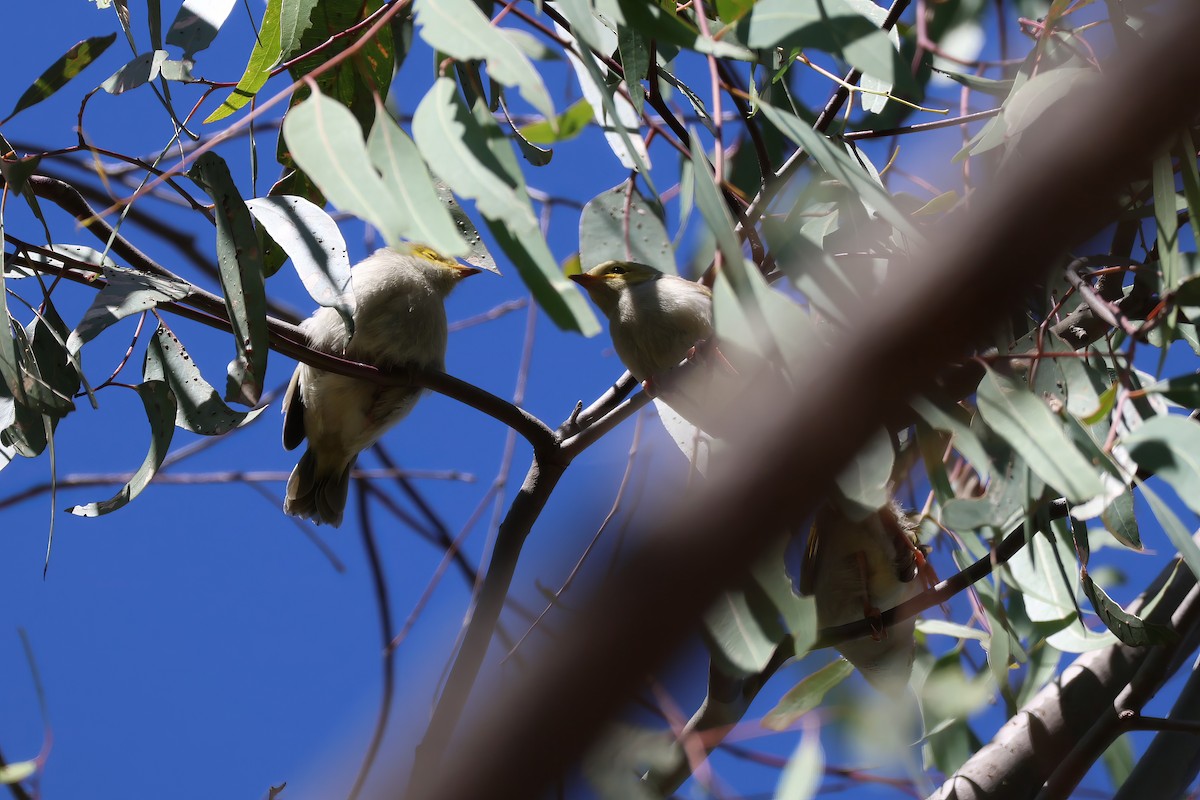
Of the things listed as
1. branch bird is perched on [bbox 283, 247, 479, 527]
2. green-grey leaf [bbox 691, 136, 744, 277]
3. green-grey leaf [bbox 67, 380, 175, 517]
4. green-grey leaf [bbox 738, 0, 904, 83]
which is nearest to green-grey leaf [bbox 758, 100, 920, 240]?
green-grey leaf [bbox 738, 0, 904, 83]

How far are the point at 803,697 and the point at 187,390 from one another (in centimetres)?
137

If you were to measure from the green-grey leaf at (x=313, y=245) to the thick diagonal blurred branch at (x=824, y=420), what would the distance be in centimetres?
102

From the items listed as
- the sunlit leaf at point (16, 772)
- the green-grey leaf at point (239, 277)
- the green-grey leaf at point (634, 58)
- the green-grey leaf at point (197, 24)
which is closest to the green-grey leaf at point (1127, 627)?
the green-grey leaf at point (634, 58)

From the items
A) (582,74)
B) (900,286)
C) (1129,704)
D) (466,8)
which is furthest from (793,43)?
(1129,704)

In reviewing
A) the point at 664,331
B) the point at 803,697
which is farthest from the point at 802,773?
the point at 664,331

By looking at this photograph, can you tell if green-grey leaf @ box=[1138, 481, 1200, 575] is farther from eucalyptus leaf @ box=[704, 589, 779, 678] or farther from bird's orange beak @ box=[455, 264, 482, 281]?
bird's orange beak @ box=[455, 264, 482, 281]

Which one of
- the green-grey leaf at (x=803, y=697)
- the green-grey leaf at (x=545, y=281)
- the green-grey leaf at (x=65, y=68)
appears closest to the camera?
the green-grey leaf at (x=545, y=281)

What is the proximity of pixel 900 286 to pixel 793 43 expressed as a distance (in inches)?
31.6

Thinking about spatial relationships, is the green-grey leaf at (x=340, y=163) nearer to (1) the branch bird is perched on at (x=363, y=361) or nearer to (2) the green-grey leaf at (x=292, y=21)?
(2) the green-grey leaf at (x=292, y=21)

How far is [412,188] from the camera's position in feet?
4.47

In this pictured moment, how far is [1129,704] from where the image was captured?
1970 mm

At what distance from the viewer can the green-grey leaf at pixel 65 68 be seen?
6.21 ft

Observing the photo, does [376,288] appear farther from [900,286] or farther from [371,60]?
[900,286]

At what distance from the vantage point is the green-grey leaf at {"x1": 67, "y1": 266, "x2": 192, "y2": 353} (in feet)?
5.37
